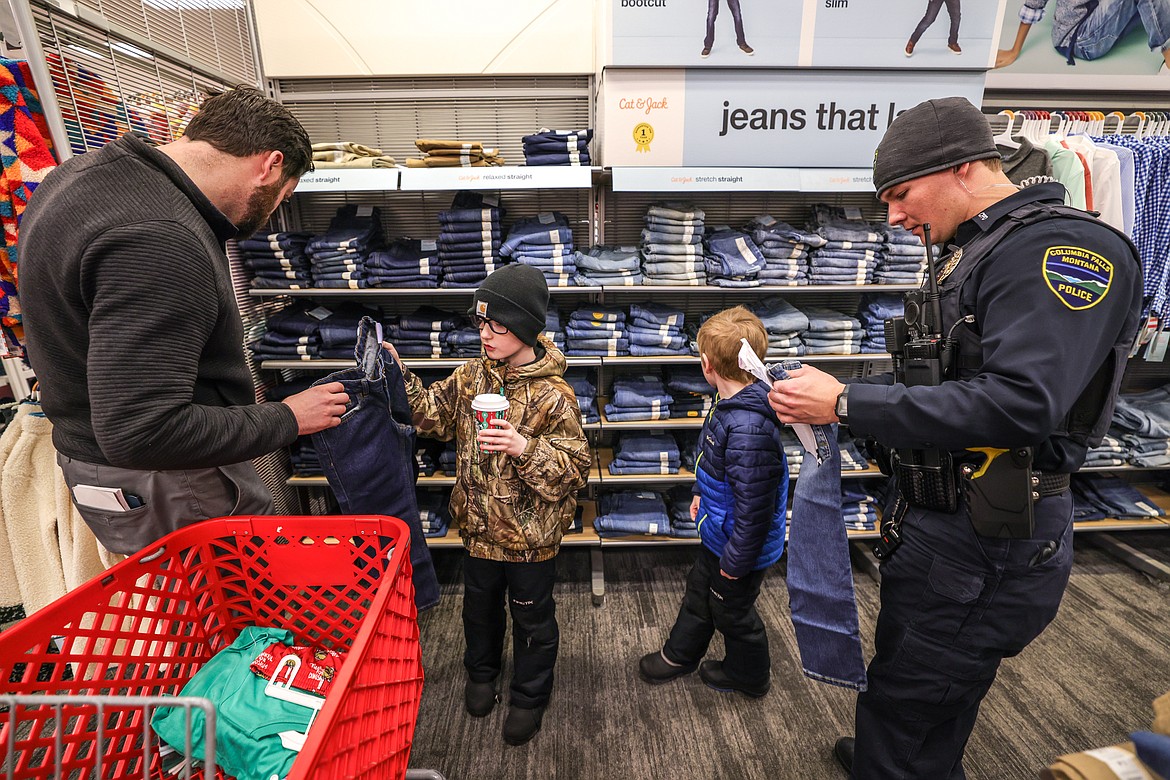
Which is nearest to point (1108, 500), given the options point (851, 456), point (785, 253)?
point (851, 456)

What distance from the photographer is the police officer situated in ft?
3.59

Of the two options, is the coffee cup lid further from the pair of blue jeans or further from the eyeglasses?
the pair of blue jeans

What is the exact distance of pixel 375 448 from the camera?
167 cm

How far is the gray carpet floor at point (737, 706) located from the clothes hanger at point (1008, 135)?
8.01ft

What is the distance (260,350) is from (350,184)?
1085mm

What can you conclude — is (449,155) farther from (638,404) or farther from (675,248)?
(638,404)

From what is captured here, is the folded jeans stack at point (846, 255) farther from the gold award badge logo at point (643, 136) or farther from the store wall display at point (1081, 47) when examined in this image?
the store wall display at point (1081, 47)

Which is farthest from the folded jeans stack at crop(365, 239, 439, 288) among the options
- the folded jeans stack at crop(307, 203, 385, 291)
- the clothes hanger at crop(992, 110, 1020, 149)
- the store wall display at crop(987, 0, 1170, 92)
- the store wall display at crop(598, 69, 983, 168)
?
the store wall display at crop(987, 0, 1170, 92)

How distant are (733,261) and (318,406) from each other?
2100 millimetres

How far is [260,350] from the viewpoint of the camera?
2.84 metres

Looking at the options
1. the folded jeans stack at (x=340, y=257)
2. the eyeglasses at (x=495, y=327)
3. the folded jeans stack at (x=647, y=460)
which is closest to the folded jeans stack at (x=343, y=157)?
the folded jeans stack at (x=340, y=257)

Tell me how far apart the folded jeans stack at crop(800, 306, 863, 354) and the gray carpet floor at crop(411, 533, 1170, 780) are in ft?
4.58

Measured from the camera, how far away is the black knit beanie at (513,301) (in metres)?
1.72

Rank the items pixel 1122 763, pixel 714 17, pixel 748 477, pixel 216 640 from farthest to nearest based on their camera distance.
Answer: pixel 714 17, pixel 748 477, pixel 216 640, pixel 1122 763
